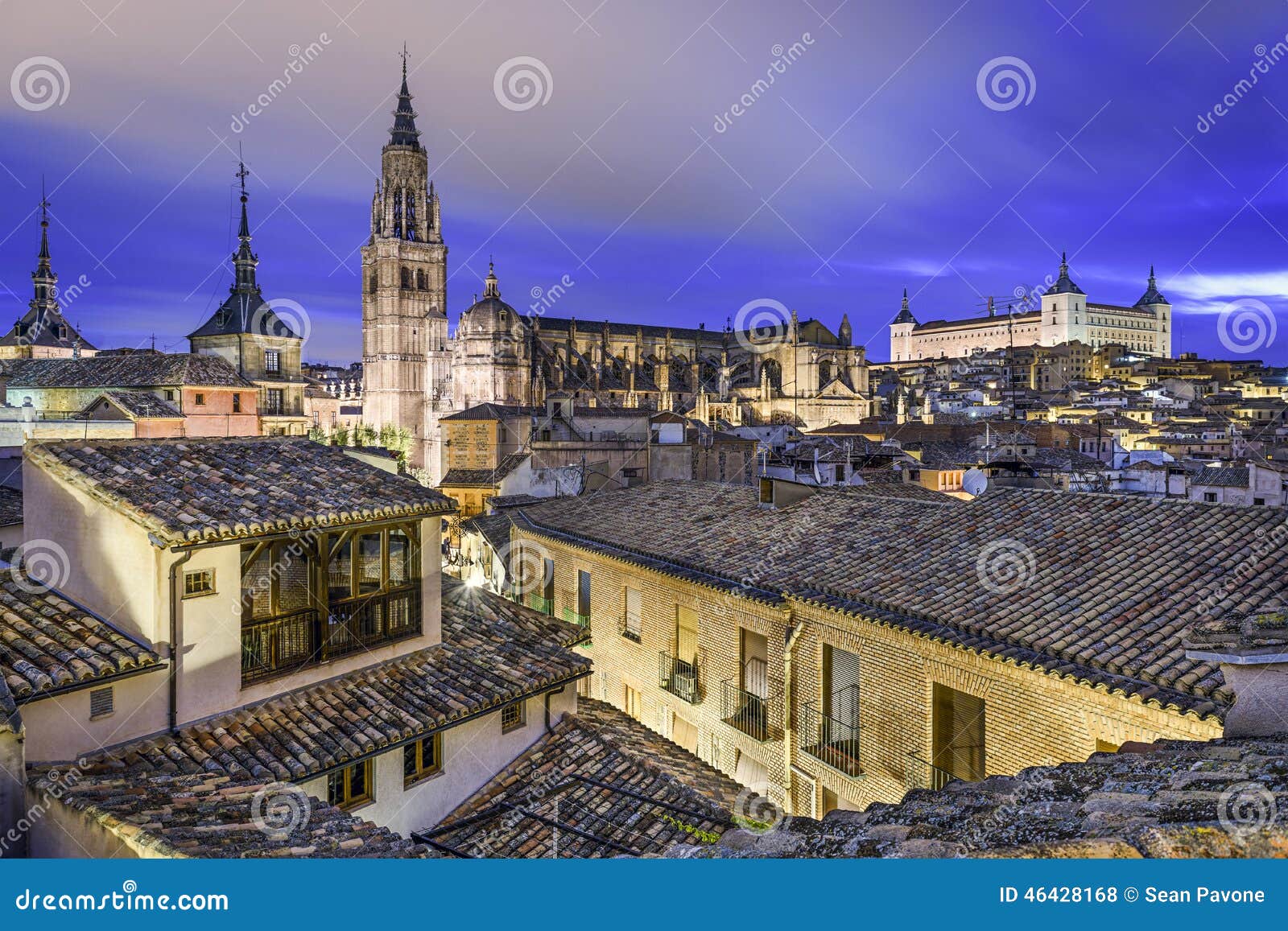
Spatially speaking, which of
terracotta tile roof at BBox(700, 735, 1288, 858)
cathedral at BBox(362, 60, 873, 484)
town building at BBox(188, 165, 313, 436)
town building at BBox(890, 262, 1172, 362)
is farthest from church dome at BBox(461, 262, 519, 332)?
town building at BBox(890, 262, 1172, 362)

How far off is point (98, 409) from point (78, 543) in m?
24.0

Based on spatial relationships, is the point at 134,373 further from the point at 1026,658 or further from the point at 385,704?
the point at 1026,658

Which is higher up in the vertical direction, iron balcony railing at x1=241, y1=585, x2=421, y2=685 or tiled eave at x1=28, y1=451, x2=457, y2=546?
tiled eave at x1=28, y1=451, x2=457, y2=546

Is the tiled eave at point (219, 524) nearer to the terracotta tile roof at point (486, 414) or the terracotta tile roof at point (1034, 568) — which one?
the terracotta tile roof at point (1034, 568)

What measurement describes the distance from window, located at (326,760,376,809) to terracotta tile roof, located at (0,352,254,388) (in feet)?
90.7

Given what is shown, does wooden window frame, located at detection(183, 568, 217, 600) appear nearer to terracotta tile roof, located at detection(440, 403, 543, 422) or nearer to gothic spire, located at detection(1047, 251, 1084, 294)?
terracotta tile roof, located at detection(440, 403, 543, 422)

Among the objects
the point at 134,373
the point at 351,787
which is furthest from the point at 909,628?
the point at 134,373

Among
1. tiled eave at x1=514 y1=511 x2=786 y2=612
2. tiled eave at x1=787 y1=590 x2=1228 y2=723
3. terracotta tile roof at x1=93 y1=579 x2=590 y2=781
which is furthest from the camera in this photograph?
tiled eave at x1=514 y1=511 x2=786 y2=612

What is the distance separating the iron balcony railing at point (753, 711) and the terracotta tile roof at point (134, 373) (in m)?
27.0

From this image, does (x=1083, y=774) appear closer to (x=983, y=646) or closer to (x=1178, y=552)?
(x=983, y=646)

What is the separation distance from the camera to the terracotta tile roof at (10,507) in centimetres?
1427

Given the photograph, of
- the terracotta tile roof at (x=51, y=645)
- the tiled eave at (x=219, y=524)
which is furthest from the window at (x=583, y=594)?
the terracotta tile roof at (x=51, y=645)

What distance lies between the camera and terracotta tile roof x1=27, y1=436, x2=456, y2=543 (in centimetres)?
735

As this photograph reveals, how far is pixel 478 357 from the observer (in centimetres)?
6944
